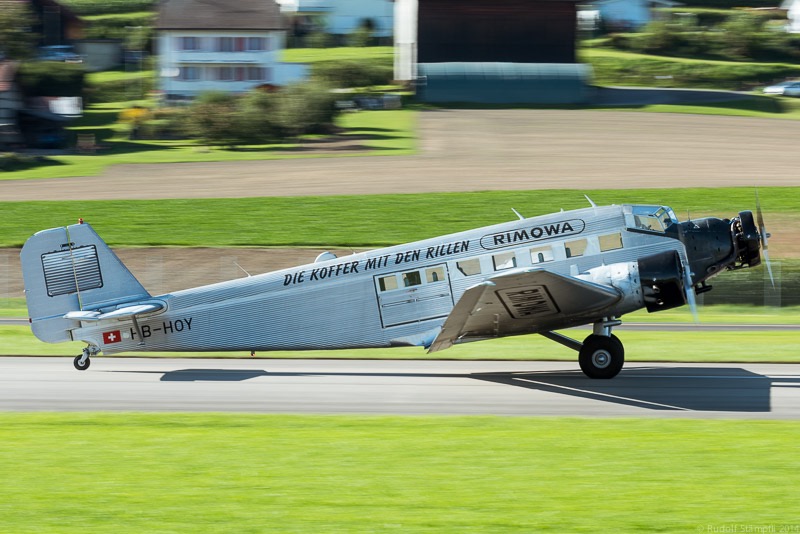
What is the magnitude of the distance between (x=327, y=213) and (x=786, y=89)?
54.4 metres

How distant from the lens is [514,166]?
5594 cm

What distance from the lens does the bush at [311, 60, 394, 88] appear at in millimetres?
89312

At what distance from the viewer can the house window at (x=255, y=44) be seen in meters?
89.1

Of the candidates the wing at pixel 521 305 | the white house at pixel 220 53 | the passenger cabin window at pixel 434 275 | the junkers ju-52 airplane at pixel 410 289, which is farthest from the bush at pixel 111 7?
the wing at pixel 521 305

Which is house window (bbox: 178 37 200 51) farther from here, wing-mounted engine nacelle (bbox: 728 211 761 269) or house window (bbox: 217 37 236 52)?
wing-mounted engine nacelle (bbox: 728 211 761 269)

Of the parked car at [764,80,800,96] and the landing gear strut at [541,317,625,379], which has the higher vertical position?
the parked car at [764,80,800,96]

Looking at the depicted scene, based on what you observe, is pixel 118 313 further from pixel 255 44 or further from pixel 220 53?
pixel 255 44

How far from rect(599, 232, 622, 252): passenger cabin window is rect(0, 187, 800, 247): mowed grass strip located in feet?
68.2

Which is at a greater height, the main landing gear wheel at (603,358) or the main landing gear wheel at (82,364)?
the main landing gear wheel at (603,358)

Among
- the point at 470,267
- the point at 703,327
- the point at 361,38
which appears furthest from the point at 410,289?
the point at 361,38

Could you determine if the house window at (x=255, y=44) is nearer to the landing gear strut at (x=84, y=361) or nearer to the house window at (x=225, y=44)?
the house window at (x=225, y=44)

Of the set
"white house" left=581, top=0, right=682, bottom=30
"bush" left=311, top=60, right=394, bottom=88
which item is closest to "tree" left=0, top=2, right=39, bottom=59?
"bush" left=311, top=60, right=394, bottom=88

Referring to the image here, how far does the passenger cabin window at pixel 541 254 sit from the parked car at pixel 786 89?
71261 mm

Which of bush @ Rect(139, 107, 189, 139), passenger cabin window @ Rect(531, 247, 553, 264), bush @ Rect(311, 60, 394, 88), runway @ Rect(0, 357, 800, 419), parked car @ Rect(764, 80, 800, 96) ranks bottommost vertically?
runway @ Rect(0, 357, 800, 419)
